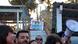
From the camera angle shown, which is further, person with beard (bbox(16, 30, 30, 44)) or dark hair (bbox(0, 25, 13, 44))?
person with beard (bbox(16, 30, 30, 44))

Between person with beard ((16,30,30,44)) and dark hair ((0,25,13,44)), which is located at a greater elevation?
dark hair ((0,25,13,44))

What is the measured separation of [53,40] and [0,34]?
0.84 m

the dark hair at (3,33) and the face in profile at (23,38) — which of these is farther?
the face in profile at (23,38)

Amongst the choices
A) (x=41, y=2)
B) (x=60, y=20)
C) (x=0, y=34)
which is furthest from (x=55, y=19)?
(x=41, y=2)

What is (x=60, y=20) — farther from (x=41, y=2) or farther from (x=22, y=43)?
(x=41, y=2)

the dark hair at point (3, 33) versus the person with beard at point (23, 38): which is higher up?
the dark hair at point (3, 33)

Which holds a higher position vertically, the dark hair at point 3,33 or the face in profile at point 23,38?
the dark hair at point 3,33

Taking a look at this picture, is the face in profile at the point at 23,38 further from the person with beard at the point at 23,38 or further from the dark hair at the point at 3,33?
the dark hair at the point at 3,33

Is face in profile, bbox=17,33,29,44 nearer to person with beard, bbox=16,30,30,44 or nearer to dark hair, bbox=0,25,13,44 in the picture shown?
person with beard, bbox=16,30,30,44

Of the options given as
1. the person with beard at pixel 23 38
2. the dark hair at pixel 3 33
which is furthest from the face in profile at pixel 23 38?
the dark hair at pixel 3 33

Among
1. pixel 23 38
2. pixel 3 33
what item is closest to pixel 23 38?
pixel 23 38

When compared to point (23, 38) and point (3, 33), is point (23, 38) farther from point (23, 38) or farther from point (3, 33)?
point (3, 33)

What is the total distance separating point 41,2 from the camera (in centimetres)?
3400

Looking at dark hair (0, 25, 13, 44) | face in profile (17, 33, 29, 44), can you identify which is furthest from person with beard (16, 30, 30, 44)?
dark hair (0, 25, 13, 44)
